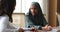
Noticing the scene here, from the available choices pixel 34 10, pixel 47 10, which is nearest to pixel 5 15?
pixel 34 10

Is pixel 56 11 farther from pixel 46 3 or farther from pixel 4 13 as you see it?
pixel 4 13

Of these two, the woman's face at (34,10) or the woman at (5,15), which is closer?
the woman at (5,15)

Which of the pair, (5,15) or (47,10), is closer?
(5,15)

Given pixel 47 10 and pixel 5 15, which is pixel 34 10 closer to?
pixel 47 10

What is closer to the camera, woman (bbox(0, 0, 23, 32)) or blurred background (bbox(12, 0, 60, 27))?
woman (bbox(0, 0, 23, 32))

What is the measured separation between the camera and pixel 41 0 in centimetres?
91

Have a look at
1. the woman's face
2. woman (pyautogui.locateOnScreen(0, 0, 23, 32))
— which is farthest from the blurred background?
woman (pyautogui.locateOnScreen(0, 0, 23, 32))

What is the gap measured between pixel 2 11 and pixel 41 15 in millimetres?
404

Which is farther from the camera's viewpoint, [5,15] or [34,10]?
[34,10]

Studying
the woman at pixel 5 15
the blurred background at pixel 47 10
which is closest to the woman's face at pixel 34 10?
the blurred background at pixel 47 10

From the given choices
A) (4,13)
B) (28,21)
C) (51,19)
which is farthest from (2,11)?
(51,19)

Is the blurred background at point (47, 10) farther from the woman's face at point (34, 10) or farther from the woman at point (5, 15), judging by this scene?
the woman at point (5, 15)

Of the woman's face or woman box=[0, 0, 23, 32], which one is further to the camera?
the woman's face

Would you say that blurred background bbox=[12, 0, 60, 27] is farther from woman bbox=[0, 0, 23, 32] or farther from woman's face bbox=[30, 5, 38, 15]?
woman bbox=[0, 0, 23, 32]
